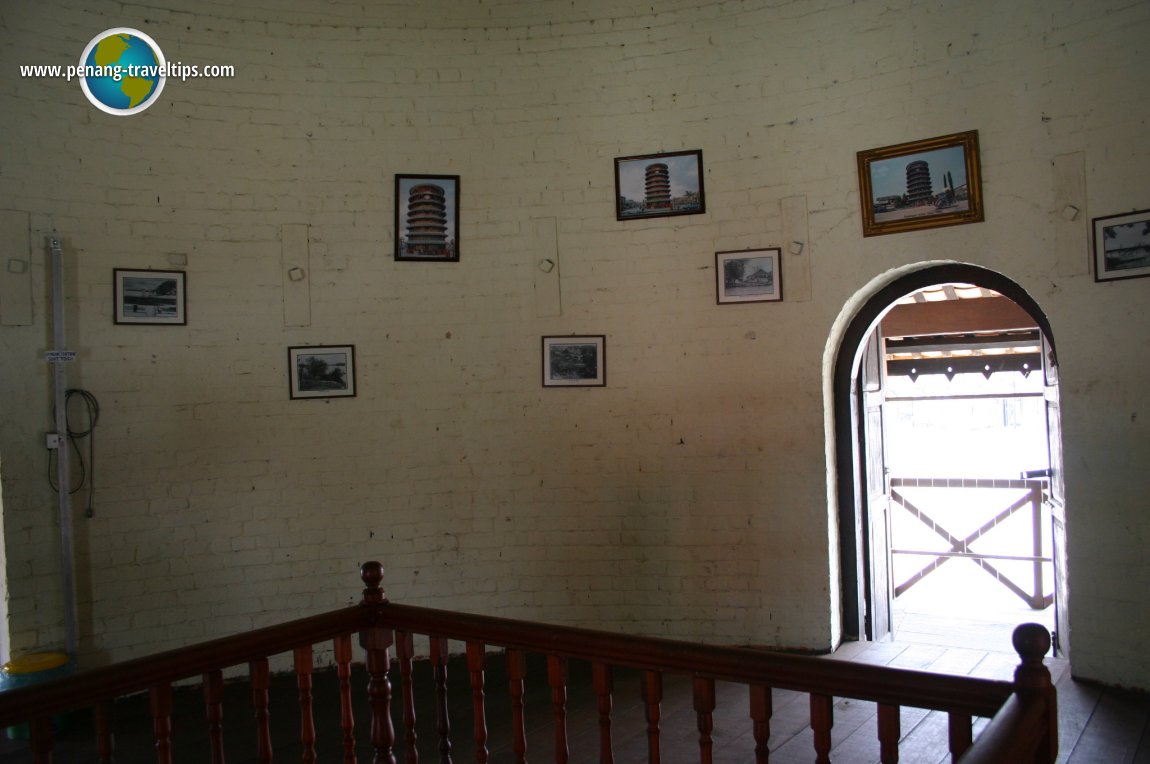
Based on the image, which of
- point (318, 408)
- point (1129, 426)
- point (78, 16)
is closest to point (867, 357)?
→ point (1129, 426)

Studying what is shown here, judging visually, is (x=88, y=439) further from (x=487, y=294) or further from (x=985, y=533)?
(x=985, y=533)

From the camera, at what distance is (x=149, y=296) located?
498 cm

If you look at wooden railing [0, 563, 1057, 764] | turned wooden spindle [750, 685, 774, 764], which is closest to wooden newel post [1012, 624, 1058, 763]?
wooden railing [0, 563, 1057, 764]

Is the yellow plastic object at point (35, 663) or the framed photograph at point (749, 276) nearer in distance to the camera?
the yellow plastic object at point (35, 663)

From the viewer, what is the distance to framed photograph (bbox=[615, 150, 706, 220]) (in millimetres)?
5348

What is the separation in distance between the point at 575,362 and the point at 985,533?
5.50 metres

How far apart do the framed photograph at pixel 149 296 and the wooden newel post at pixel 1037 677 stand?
473cm

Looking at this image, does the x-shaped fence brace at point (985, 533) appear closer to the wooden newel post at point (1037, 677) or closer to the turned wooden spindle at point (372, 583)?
the turned wooden spindle at point (372, 583)

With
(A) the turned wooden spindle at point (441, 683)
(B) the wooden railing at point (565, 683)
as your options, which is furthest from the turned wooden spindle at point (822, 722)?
(A) the turned wooden spindle at point (441, 683)

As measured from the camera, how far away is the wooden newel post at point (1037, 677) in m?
1.74

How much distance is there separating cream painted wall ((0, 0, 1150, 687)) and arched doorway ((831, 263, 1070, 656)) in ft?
0.90

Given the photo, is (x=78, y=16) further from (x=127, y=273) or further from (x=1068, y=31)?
(x=1068, y=31)

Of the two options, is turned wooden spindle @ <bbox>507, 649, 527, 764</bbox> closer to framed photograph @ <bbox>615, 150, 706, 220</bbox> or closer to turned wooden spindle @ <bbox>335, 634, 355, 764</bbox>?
turned wooden spindle @ <bbox>335, 634, 355, 764</bbox>

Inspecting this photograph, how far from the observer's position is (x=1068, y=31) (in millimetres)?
4391
